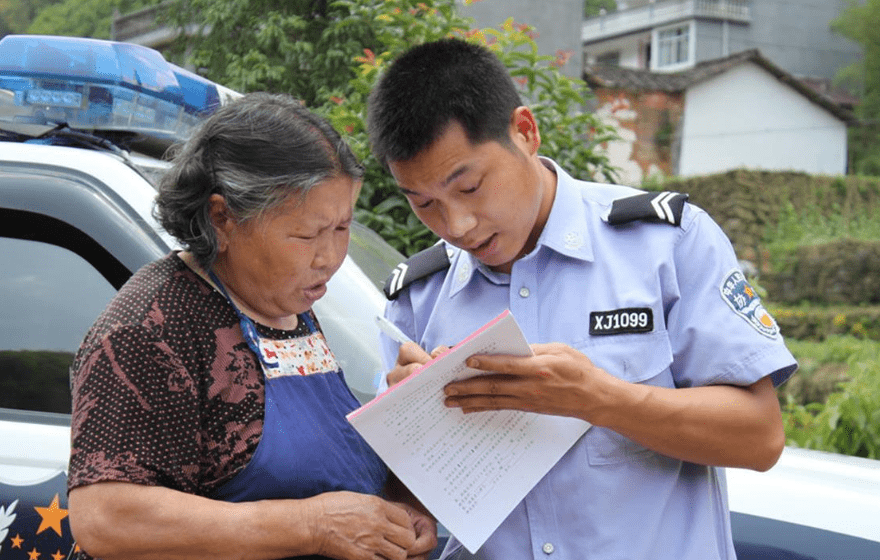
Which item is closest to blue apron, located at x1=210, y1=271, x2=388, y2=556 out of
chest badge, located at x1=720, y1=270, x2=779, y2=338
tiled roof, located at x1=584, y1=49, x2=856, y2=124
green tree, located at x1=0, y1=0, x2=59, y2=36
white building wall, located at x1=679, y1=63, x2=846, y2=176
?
chest badge, located at x1=720, y1=270, x2=779, y2=338

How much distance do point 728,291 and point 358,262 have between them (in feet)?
4.83

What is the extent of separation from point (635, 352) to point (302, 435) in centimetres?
55

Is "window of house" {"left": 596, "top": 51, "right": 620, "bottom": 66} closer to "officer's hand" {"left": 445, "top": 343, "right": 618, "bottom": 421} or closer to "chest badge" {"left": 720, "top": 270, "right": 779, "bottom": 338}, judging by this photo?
"chest badge" {"left": 720, "top": 270, "right": 779, "bottom": 338}

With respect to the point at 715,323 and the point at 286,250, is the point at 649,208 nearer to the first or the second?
the point at 715,323

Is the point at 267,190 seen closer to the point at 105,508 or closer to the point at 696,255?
the point at 105,508

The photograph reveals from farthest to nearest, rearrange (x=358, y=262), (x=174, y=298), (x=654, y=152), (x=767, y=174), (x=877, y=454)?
1. (x=654, y=152)
2. (x=767, y=174)
3. (x=877, y=454)
4. (x=358, y=262)
5. (x=174, y=298)

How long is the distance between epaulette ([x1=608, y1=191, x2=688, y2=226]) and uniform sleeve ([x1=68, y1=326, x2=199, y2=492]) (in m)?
0.76

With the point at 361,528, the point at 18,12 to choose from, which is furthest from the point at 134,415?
the point at 18,12

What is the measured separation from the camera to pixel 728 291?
66.7 inches

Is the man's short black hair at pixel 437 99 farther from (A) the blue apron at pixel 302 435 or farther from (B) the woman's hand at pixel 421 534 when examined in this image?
(B) the woman's hand at pixel 421 534

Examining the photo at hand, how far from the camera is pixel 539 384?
1.57 m

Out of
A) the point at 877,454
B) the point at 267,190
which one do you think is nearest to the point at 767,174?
the point at 877,454

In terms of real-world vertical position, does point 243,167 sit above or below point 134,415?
above

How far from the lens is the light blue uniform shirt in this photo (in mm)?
1672
